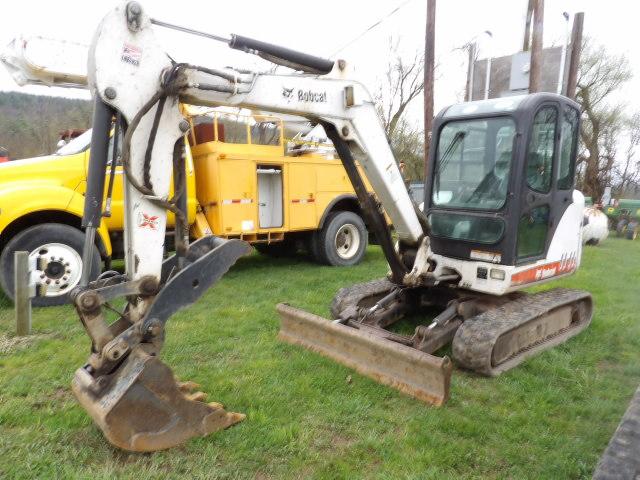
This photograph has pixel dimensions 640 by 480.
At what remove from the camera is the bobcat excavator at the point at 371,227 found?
283 cm

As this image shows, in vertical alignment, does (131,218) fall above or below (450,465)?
above

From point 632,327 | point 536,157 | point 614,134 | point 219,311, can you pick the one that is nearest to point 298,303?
point 219,311

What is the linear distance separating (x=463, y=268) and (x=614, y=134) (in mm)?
31506

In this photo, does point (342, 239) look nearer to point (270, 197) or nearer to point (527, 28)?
point (270, 197)

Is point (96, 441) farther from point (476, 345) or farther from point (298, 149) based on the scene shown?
point (298, 149)

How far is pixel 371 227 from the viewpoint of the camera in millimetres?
4488

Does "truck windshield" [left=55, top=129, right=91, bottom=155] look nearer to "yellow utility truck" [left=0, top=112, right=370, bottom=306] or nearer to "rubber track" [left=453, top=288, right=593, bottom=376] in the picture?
"yellow utility truck" [left=0, top=112, right=370, bottom=306]

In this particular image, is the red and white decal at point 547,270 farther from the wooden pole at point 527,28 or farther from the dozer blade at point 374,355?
the wooden pole at point 527,28

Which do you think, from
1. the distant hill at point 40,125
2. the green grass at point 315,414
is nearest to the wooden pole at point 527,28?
the green grass at point 315,414

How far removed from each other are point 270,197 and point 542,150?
4.51m

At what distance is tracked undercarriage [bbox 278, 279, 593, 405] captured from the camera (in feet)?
12.1

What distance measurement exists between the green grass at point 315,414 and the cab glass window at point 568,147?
Answer: 159 centimetres

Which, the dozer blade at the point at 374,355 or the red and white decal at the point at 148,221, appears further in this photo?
the dozer blade at the point at 374,355

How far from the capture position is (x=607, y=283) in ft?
26.2
